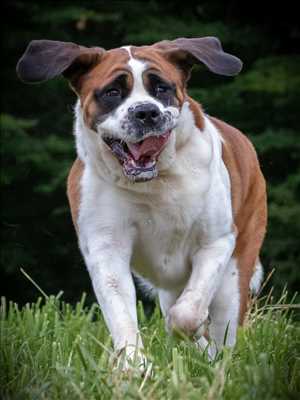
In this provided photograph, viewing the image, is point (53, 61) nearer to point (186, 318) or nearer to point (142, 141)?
point (142, 141)

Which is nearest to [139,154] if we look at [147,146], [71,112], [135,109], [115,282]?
[147,146]

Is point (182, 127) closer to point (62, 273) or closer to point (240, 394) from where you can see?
point (240, 394)

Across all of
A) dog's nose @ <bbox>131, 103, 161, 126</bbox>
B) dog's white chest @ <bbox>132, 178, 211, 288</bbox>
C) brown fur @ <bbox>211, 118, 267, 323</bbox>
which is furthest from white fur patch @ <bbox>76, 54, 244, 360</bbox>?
brown fur @ <bbox>211, 118, 267, 323</bbox>

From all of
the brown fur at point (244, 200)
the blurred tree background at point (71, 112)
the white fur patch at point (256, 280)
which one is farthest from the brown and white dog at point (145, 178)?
the blurred tree background at point (71, 112)

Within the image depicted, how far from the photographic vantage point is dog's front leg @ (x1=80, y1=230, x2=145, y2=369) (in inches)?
242

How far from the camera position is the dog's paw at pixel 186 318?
6.34 metres

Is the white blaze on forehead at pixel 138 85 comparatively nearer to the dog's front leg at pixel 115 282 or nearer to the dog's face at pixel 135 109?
the dog's face at pixel 135 109

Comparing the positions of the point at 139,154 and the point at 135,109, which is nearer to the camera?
the point at 135,109

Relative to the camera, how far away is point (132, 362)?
5590 millimetres

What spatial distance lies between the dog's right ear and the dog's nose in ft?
1.93

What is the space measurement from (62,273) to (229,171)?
7307 mm

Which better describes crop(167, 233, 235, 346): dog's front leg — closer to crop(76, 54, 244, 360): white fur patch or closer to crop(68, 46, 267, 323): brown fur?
crop(76, 54, 244, 360): white fur patch

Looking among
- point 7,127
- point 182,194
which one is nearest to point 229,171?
point 182,194

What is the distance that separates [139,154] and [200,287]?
793 mm
